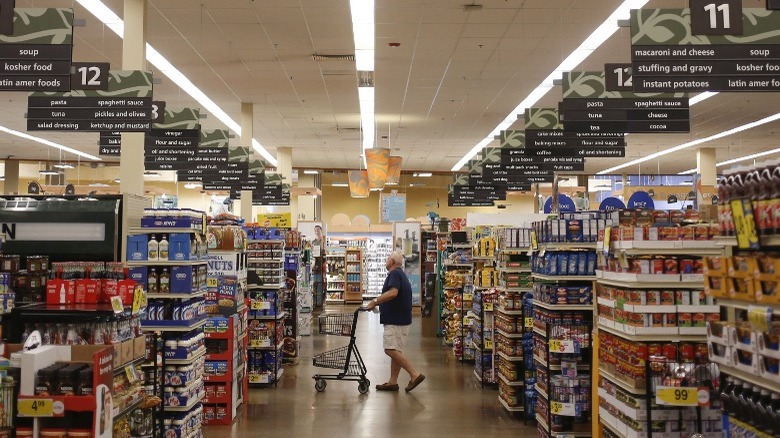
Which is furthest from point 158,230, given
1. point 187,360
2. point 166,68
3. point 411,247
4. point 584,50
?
point 411,247

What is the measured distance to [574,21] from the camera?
9.70 meters

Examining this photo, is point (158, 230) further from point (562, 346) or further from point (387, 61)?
point (387, 61)

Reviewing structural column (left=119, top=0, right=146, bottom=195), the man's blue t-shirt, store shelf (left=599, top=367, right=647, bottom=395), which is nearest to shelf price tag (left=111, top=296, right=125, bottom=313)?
store shelf (left=599, top=367, right=647, bottom=395)

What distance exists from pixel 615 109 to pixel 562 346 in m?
3.79

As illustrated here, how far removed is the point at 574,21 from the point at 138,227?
20.1 ft

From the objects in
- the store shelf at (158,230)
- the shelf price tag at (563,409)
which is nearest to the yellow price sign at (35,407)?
the store shelf at (158,230)

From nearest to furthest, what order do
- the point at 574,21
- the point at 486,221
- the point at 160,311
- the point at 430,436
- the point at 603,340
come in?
the point at 603,340, the point at 160,311, the point at 430,436, the point at 574,21, the point at 486,221

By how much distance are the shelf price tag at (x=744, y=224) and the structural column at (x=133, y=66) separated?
6.53 metres

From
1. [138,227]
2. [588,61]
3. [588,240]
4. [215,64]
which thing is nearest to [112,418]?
[138,227]

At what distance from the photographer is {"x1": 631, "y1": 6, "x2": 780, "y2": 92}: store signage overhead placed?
6.38 m

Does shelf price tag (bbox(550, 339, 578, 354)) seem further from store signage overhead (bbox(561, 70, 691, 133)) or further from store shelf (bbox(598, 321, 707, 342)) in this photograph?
store signage overhead (bbox(561, 70, 691, 133))

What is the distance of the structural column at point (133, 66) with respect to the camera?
27.0 ft

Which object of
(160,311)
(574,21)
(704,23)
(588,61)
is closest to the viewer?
(704,23)

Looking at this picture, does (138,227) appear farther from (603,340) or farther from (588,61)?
(588,61)
